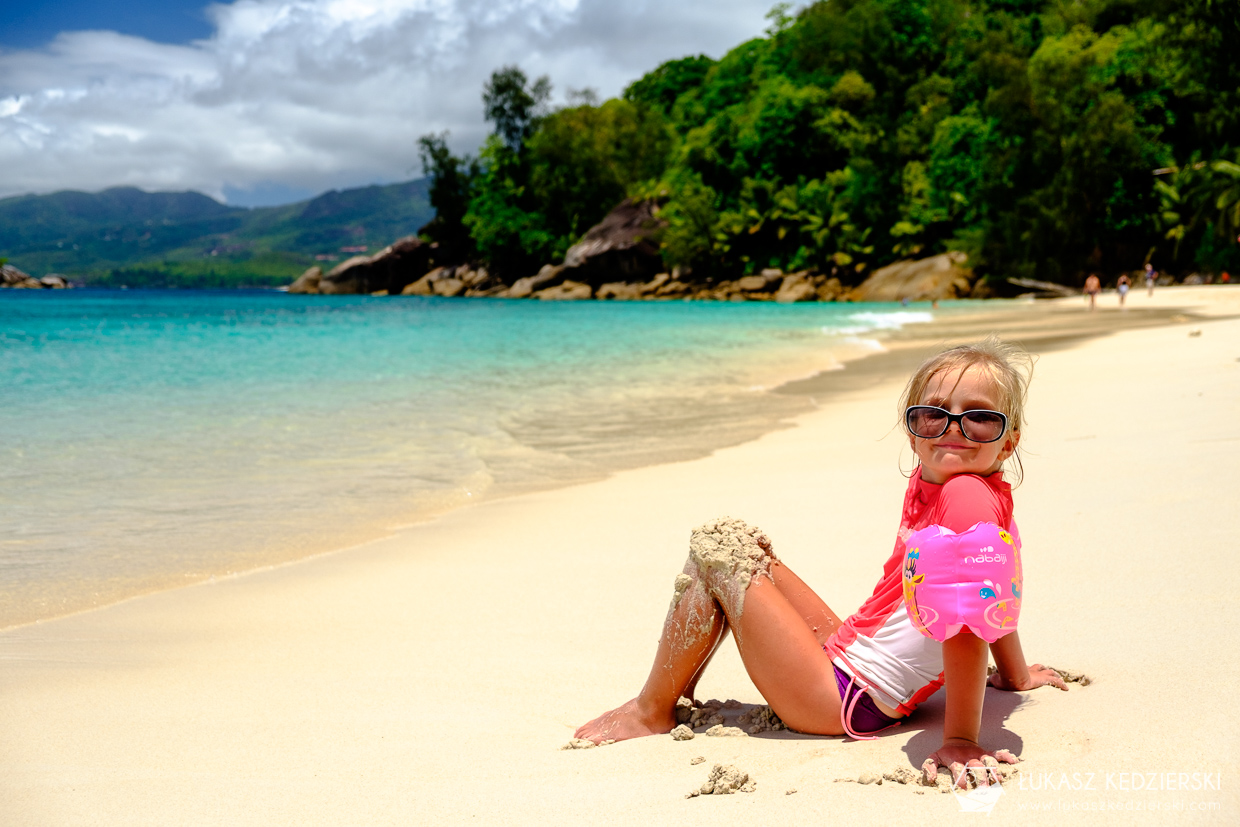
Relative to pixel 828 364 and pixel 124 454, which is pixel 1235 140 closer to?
pixel 828 364

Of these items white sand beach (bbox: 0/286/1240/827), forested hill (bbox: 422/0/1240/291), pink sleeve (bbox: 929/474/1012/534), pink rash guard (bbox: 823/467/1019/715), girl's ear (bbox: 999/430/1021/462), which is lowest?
white sand beach (bbox: 0/286/1240/827)

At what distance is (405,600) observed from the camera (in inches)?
154

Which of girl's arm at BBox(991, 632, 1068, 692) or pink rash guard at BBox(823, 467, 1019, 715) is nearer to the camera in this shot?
pink rash guard at BBox(823, 467, 1019, 715)

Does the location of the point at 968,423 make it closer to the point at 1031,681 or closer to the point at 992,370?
the point at 992,370

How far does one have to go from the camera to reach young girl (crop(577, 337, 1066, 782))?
1990 millimetres

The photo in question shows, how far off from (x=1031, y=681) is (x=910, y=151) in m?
51.3

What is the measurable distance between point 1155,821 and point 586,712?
1602 millimetres

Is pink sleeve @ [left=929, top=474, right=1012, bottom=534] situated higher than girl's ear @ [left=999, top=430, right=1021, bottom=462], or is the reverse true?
girl's ear @ [left=999, top=430, right=1021, bottom=462]

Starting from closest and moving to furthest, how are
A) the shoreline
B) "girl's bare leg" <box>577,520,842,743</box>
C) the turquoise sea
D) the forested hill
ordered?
"girl's bare leg" <box>577,520,842,743</box> → the shoreline → the turquoise sea → the forested hill

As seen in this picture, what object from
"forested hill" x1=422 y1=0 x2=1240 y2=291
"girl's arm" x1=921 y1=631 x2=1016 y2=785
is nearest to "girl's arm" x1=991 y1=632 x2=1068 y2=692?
"girl's arm" x1=921 y1=631 x2=1016 y2=785

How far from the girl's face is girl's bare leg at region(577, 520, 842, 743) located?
56 centimetres

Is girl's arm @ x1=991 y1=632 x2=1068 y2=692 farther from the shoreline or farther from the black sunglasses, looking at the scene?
the shoreline

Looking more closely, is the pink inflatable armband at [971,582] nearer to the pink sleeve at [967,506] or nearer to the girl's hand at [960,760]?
the pink sleeve at [967,506]

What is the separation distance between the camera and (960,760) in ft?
6.32
